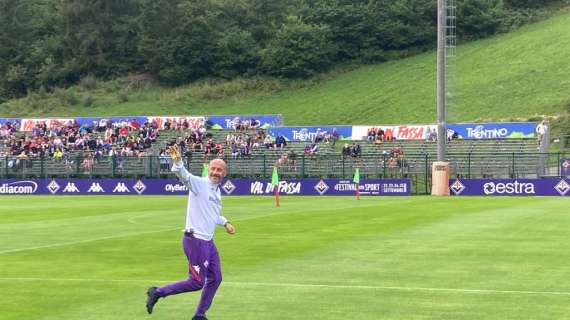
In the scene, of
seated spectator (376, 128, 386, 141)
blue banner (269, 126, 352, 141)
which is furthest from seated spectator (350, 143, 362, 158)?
A: blue banner (269, 126, 352, 141)

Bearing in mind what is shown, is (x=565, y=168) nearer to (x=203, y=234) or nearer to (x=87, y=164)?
(x=87, y=164)

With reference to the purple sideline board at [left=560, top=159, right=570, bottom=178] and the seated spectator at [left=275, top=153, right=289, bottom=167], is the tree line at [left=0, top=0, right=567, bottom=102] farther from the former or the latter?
the purple sideline board at [left=560, top=159, right=570, bottom=178]

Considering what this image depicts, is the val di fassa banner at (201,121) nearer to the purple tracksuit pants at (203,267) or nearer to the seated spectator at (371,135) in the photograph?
the seated spectator at (371,135)

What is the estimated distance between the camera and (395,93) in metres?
90.4

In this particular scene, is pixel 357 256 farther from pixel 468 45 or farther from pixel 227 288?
pixel 468 45

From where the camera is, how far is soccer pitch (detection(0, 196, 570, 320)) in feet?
42.4

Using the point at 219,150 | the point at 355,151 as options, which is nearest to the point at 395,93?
the point at 219,150

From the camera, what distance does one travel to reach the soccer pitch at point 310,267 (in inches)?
509

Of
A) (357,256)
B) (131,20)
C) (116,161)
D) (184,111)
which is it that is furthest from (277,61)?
(357,256)

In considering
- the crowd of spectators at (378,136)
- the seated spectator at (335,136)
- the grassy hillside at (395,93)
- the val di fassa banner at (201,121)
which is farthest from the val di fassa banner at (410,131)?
the grassy hillside at (395,93)

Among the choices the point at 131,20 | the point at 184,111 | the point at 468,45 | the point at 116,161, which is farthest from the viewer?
the point at 131,20

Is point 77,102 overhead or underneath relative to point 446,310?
overhead

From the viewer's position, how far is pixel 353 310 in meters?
12.7

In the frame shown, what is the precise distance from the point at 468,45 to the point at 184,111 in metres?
30.5
